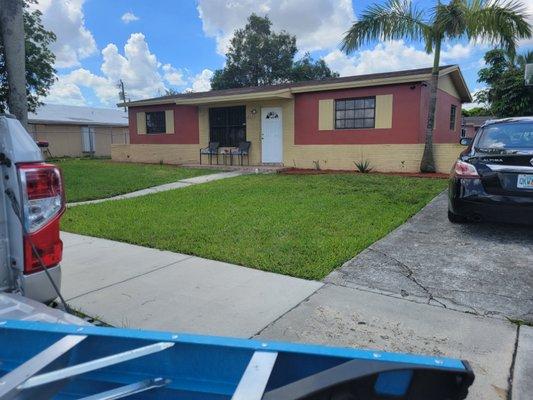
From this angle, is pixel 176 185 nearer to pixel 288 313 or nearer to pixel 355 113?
pixel 355 113

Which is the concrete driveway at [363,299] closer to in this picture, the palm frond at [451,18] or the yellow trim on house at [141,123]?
the palm frond at [451,18]

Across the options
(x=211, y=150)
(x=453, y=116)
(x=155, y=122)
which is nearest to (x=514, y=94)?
(x=453, y=116)

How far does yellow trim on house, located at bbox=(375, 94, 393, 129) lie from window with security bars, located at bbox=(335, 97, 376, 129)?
0.55 ft

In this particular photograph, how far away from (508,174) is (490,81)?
29107 mm

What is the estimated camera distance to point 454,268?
176 inches

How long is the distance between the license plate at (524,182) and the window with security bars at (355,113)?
9.36 meters

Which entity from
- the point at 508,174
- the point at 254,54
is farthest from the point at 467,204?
the point at 254,54

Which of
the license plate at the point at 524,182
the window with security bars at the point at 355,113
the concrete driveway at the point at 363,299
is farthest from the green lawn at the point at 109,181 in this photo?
the license plate at the point at 524,182

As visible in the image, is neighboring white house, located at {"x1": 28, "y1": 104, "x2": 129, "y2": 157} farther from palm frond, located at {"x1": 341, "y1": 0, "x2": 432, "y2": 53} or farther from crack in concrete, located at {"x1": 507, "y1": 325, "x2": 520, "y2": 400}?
crack in concrete, located at {"x1": 507, "y1": 325, "x2": 520, "y2": 400}

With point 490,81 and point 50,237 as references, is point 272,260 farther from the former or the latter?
point 490,81

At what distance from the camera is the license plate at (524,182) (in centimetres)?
484

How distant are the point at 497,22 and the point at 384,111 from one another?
3891 mm

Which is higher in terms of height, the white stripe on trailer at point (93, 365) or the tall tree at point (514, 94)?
the tall tree at point (514, 94)

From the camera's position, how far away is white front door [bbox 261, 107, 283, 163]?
52.1ft
